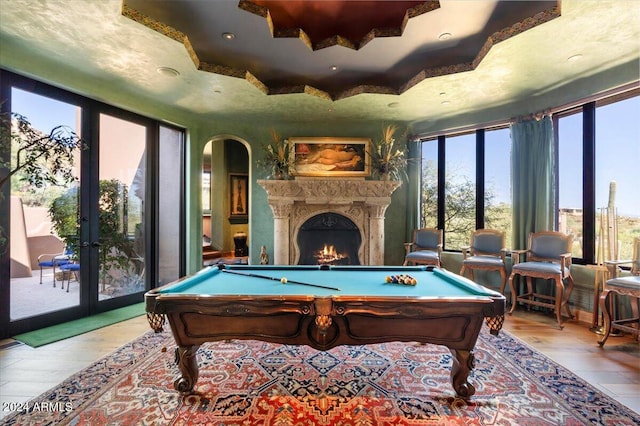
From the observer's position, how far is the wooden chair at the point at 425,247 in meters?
4.57

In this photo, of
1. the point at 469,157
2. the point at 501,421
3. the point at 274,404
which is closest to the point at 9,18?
the point at 274,404

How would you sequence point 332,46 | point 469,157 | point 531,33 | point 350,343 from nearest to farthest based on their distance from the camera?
point 350,343, point 531,33, point 332,46, point 469,157

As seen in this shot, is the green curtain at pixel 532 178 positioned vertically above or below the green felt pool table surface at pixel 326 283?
above

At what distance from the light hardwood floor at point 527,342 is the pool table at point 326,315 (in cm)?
118

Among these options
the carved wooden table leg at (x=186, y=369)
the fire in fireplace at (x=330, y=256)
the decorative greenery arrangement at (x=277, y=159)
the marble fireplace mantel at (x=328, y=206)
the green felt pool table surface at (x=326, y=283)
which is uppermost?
the decorative greenery arrangement at (x=277, y=159)

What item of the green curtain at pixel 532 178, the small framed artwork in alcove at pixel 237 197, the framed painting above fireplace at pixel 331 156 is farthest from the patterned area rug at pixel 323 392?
the small framed artwork in alcove at pixel 237 197

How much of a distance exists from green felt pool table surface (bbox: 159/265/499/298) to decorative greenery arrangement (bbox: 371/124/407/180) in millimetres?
2624

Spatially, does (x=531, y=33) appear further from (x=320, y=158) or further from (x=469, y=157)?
(x=320, y=158)

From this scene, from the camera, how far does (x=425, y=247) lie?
4957 mm

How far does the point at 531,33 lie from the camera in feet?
8.87

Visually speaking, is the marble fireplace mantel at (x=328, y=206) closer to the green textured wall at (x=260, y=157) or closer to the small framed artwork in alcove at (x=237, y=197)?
the green textured wall at (x=260, y=157)

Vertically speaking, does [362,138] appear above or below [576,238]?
above

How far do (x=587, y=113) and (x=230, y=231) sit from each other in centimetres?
788

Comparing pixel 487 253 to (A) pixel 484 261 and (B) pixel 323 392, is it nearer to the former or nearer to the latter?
(A) pixel 484 261
